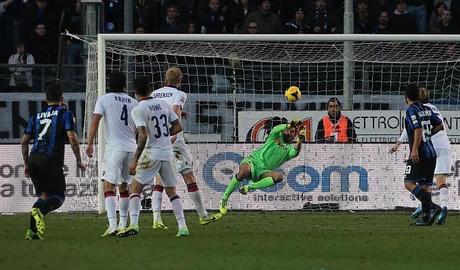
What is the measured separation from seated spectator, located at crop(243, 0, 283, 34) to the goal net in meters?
2.70

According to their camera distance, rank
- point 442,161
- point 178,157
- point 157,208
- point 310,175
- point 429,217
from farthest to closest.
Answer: point 310,175 → point 442,161 → point 429,217 → point 178,157 → point 157,208

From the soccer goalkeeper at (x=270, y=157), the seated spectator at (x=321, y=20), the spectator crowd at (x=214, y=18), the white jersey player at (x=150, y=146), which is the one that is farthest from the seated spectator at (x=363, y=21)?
the white jersey player at (x=150, y=146)

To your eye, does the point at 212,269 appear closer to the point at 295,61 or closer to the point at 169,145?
the point at 169,145

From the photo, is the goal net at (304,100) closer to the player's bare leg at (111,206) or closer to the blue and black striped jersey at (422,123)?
the blue and black striped jersey at (422,123)

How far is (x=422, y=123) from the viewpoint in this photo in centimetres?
1844

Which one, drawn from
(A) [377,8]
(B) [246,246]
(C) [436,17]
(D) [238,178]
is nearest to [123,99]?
(B) [246,246]

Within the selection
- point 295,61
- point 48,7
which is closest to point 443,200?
point 295,61

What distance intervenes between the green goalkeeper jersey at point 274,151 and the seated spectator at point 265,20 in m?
6.02

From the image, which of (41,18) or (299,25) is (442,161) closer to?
(299,25)

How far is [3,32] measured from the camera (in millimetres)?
27000

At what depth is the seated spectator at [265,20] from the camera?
84.2 ft

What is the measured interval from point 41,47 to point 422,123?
10.4m

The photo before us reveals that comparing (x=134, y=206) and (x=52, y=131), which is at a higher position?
(x=52, y=131)

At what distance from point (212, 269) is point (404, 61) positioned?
38.1 ft
